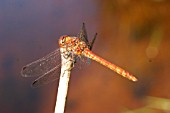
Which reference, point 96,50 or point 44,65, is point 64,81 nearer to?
point 44,65

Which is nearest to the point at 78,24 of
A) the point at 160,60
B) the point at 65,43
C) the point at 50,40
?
the point at 50,40

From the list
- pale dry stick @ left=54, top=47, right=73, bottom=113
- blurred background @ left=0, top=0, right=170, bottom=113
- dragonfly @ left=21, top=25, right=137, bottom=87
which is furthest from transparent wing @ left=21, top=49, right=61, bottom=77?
blurred background @ left=0, top=0, right=170, bottom=113

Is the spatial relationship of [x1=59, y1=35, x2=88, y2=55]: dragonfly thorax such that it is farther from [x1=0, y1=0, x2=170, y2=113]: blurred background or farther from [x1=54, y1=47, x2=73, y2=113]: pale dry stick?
[x1=0, y1=0, x2=170, y2=113]: blurred background

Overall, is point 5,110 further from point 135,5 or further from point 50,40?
point 135,5

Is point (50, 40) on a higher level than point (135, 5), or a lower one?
lower

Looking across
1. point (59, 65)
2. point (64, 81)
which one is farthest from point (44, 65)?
point (64, 81)

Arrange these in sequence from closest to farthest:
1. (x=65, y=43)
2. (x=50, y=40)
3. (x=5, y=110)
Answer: (x=65, y=43)
(x=5, y=110)
(x=50, y=40)

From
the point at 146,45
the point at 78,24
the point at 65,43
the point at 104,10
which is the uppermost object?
the point at 104,10

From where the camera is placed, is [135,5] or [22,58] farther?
[135,5]
